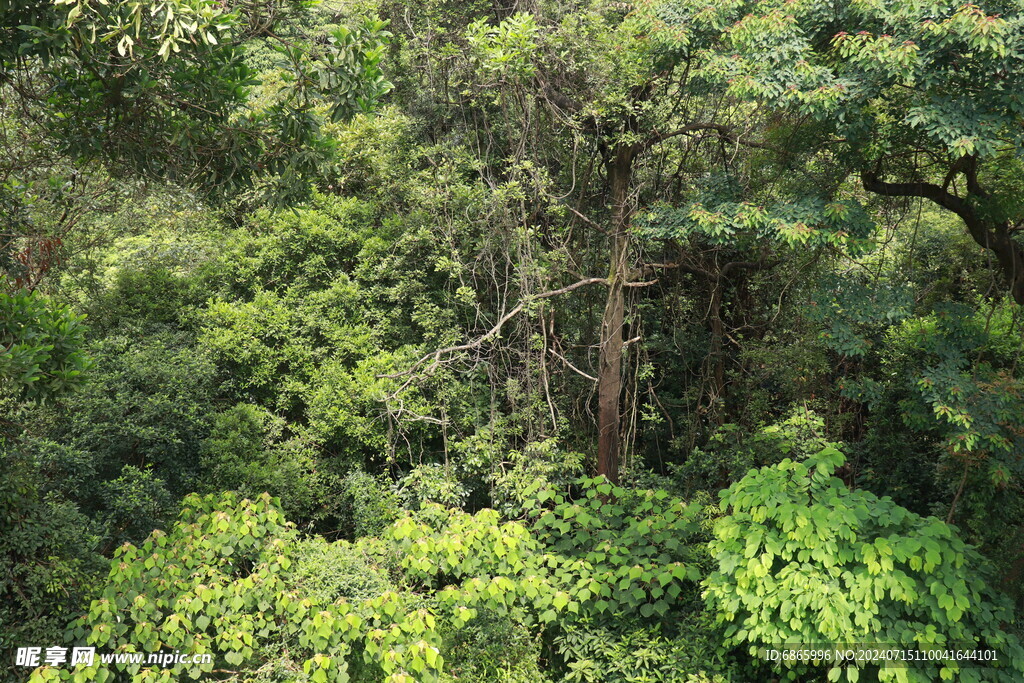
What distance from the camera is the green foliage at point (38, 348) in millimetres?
3549

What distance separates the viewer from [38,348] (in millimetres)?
3596

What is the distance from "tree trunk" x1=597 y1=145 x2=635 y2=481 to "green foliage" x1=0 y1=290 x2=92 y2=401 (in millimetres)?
3682

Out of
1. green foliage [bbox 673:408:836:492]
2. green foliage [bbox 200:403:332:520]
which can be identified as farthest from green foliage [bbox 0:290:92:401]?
green foliage [bbox 673:408:836:492]

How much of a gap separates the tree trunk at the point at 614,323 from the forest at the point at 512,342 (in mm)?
29

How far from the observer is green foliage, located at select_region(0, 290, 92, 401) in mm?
3549

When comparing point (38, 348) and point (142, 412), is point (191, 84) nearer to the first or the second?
point (38, 348)

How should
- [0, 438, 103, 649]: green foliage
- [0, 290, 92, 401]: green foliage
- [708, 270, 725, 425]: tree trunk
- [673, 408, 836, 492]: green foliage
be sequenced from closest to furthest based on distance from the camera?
1. [0, 290, 92, 401]: green foliage
2. [0, 438, 103, 649]: green foliage
3. [673, 408, 836, 492]: green foliage
4. [708, 270, 725, 425]: tree trunk

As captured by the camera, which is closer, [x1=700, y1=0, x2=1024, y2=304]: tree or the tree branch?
[x1=700, y1=0, x2=1024, y2=304]: tree

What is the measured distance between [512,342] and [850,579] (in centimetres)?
316

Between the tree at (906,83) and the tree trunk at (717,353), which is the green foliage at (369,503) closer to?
the tree trunk at (717,353)

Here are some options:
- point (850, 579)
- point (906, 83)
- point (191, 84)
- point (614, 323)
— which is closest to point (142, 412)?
point (191, 84)

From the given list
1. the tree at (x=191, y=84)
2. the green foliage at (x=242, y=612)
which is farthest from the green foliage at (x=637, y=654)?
the tree at (x=191, y=84)

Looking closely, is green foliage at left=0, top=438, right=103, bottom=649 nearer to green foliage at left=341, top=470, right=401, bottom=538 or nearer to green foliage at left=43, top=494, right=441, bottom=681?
green foliage at left=43, top=494, right=441, bottom=681

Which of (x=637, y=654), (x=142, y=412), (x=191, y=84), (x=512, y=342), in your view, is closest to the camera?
(x=191, y=84)
